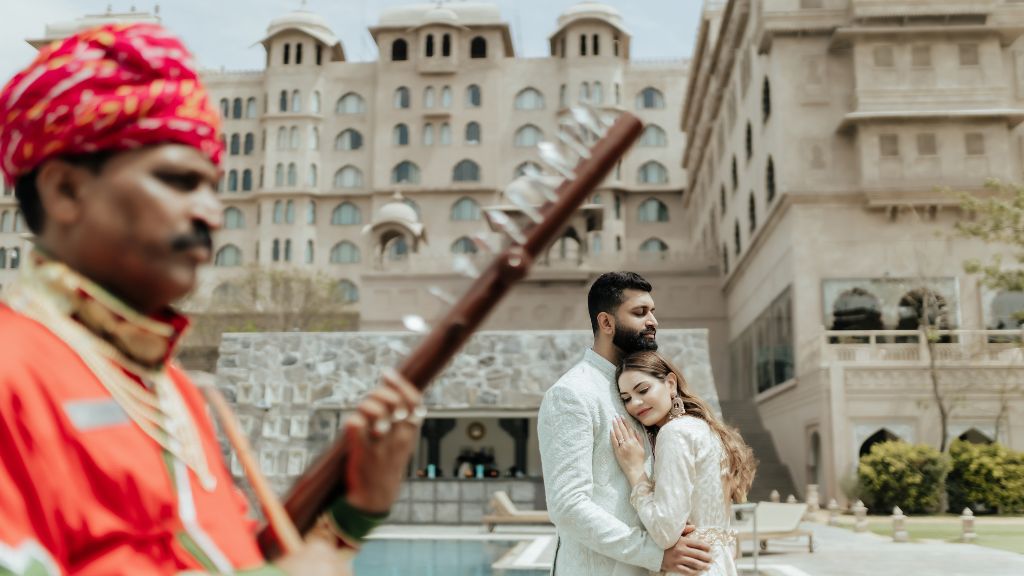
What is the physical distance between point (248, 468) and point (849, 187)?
28685 mm

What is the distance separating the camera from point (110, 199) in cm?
128

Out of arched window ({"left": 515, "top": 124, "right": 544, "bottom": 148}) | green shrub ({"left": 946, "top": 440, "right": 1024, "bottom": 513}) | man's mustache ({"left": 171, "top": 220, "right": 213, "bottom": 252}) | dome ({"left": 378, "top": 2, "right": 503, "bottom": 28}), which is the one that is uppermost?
dome ({"left": 378, "top": 2, "right": 503, "bottom": 28})

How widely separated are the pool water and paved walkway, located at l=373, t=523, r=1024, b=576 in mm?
313

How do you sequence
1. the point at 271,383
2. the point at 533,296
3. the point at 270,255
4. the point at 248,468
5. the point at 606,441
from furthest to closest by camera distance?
the point at 270,255, the point at 533,296, the point at 271,383, the point at 606,441, the point at 248,468

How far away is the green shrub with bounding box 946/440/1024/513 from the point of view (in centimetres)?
2138

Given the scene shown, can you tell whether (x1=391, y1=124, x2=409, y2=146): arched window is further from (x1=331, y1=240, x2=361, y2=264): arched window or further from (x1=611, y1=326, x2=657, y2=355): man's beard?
(x1=611, y1=326, x2=657, y2=355): man's beard

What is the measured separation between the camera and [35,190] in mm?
1334

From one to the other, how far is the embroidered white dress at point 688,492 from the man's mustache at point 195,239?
2.23 m

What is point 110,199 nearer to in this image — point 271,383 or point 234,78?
point 271,383

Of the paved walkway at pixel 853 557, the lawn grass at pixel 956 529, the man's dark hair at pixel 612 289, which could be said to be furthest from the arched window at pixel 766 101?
the man's dark hair at pixel 612 289

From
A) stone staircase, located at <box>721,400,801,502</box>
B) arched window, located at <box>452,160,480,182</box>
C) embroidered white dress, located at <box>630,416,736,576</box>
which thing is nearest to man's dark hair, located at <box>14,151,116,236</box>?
embroidered white dress, located at <box>630,416,736,576</box>

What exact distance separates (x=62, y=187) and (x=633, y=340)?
254 cm

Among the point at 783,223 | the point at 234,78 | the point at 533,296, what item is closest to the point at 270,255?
the point at 234,78

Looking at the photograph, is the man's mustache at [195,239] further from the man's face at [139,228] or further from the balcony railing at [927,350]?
the balcony railing at [927,350]
